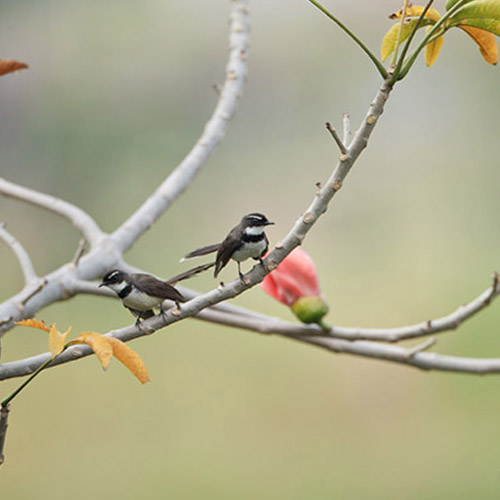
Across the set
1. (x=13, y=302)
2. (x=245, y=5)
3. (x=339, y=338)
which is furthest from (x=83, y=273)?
(x=245, y=5)

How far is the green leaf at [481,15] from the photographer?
0.92 ft

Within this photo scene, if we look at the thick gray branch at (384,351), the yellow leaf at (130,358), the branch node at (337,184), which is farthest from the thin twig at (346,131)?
the thick gray branch at (384,351)

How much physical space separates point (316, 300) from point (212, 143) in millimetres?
170

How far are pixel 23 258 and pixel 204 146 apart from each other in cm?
18

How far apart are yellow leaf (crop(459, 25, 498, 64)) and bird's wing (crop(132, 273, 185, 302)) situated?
0.61 feet

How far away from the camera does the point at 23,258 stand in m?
0.52

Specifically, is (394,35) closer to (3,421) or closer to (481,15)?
(481,15)

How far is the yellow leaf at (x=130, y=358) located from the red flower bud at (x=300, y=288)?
291 mm

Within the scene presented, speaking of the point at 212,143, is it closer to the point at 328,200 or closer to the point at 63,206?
the point at 63,206

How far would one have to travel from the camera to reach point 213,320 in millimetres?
531

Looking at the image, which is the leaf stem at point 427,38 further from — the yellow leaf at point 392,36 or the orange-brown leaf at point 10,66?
the orange-brown leaf at point 10,66

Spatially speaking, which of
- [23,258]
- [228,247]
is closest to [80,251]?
[23,258]

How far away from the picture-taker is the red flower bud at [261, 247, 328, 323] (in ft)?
1.80

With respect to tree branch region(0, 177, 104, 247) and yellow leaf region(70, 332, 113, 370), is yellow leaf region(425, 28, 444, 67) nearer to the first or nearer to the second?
yellow leaf region(70, 332, 113, 370)
